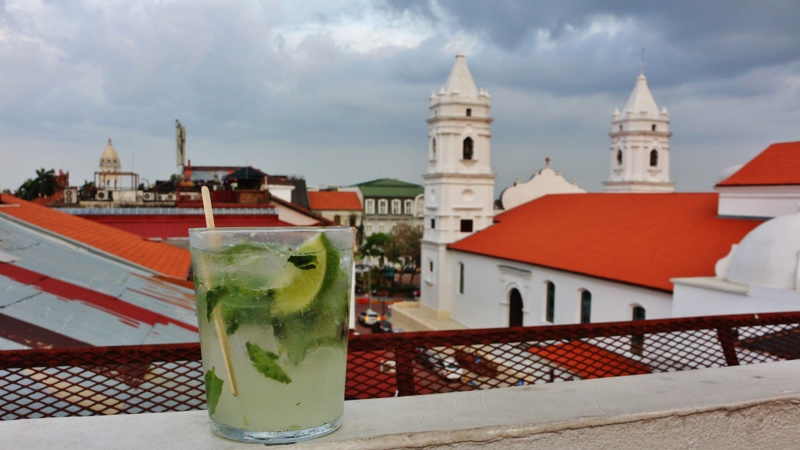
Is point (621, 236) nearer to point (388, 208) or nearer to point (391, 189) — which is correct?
point (388, 208)

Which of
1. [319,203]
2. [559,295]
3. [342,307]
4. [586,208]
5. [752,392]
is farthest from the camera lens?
[319,203]

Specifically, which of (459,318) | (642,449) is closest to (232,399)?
(642,449)

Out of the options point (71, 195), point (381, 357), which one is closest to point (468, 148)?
point (71, 195)

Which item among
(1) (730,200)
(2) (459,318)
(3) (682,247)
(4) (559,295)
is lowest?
(2) (459,318)

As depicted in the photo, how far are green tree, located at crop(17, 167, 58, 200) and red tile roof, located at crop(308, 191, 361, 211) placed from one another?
2386 centimetres

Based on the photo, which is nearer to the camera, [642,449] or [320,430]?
[320,430]

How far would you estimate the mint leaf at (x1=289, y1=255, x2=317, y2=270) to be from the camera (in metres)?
1.33

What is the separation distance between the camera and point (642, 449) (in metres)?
1.45

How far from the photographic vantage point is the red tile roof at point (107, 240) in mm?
8359

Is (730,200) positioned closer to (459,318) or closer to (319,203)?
(459,318)

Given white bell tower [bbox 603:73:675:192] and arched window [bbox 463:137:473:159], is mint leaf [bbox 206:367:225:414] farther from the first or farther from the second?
white bell tower [bbox 603:73:675:192]

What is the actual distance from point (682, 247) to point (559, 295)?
4.76 m

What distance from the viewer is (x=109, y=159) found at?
63.8 metres

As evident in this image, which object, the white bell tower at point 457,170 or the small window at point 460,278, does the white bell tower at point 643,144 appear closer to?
the white bell tower at point 457,170
